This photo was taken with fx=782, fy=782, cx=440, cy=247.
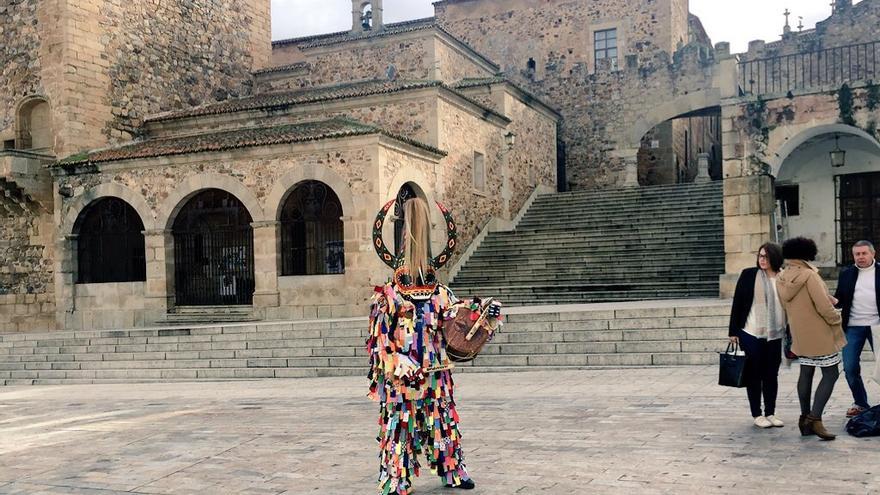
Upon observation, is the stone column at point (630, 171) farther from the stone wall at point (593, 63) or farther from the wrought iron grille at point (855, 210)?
the wrought iron grille at point (855, 210)

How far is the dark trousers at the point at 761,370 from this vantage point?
6.14m

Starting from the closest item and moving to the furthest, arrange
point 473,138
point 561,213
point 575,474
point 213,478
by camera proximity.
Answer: point 575,474, point 213,478, point 473,138, point 561,213

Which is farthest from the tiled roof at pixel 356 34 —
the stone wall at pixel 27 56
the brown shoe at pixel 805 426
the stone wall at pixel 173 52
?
the brown shoe at pixel 805 426

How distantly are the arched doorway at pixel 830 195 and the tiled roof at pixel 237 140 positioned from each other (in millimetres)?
8016

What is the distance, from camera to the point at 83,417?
8.90 metres

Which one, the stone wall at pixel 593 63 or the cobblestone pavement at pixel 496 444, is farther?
the stone wall at pixel 593 63

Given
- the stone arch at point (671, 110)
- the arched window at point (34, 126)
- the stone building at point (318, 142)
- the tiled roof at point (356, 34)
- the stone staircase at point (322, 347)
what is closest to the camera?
the stone staircase at point (322, 347)

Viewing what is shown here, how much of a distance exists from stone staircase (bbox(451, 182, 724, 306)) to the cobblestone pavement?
750 centimetres

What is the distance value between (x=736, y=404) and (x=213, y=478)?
4.66m

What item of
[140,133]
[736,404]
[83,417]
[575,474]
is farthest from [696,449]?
[140,133]

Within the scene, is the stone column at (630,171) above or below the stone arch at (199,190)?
above

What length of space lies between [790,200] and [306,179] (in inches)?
430

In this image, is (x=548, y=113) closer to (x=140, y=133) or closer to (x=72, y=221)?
(x=140, y=133)

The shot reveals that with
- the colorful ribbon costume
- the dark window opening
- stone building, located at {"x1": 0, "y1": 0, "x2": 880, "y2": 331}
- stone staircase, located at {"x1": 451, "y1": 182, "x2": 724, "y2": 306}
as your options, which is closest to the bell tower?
stone building, located at {"x1": 0, "y1": 0, "x2": 880, "y2": 331}
